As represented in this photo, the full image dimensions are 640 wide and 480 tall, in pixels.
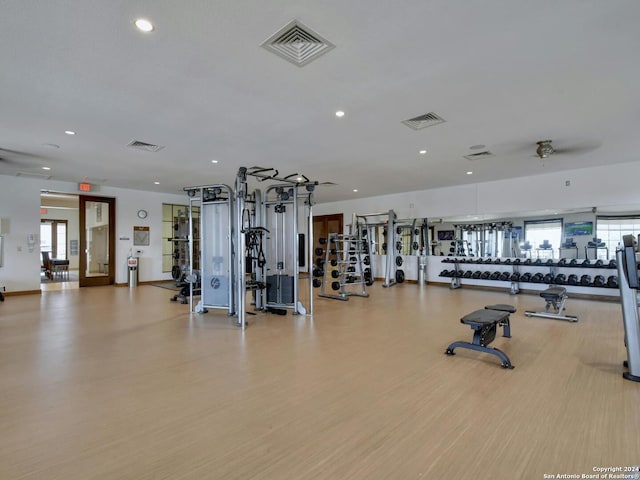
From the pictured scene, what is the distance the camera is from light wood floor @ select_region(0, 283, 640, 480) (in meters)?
1.75

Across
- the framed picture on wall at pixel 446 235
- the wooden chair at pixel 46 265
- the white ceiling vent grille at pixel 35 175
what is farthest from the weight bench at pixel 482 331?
the wooden chair at pixel 46 265

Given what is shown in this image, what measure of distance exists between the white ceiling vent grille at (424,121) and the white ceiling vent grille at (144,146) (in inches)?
155

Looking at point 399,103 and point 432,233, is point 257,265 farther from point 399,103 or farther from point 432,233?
point 432,233

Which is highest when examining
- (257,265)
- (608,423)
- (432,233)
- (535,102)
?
(535,102)

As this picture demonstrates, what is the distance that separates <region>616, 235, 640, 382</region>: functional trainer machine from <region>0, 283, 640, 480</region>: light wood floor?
0.52 feet

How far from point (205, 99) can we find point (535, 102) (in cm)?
370

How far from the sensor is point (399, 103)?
381cm

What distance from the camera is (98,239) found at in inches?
378

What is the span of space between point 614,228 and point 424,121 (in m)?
5.48

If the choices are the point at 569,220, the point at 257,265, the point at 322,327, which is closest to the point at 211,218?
the point at 257,265

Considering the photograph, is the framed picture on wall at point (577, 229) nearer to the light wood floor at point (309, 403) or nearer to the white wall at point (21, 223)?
the light wood floor at point (309, 403)

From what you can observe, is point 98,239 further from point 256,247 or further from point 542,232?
point 542,232

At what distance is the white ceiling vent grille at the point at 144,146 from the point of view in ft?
17.3

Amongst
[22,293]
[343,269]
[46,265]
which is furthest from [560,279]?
[46,265]
